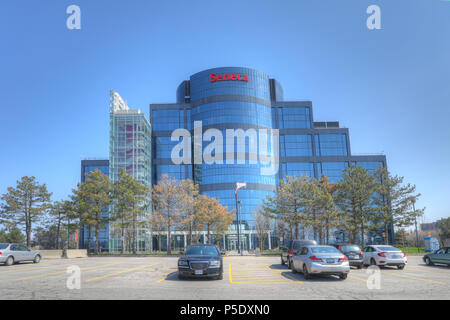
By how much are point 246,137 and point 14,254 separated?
56.1 metres

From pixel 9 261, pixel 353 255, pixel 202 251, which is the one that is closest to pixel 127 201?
pixel 9 261

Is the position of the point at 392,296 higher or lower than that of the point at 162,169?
lower

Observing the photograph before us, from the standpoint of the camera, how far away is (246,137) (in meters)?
75.6

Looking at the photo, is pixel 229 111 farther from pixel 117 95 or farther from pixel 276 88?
pixel 117 95

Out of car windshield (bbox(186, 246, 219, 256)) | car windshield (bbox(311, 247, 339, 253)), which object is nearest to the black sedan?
car windshield (bbox(186, 246, 219, 256))

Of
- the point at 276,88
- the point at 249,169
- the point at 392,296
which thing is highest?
the point at 276,88

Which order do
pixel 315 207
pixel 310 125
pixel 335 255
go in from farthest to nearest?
pixel 310 125
pixel 315 207
pixel 335 255

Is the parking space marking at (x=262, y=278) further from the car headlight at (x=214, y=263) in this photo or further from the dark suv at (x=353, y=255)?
the dark suv at (x=353, y=255)

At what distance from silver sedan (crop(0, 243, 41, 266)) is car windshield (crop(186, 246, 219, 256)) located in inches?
619

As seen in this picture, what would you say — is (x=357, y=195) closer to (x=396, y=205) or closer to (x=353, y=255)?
(x=396, y=205)

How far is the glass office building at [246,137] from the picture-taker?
7344 cm
